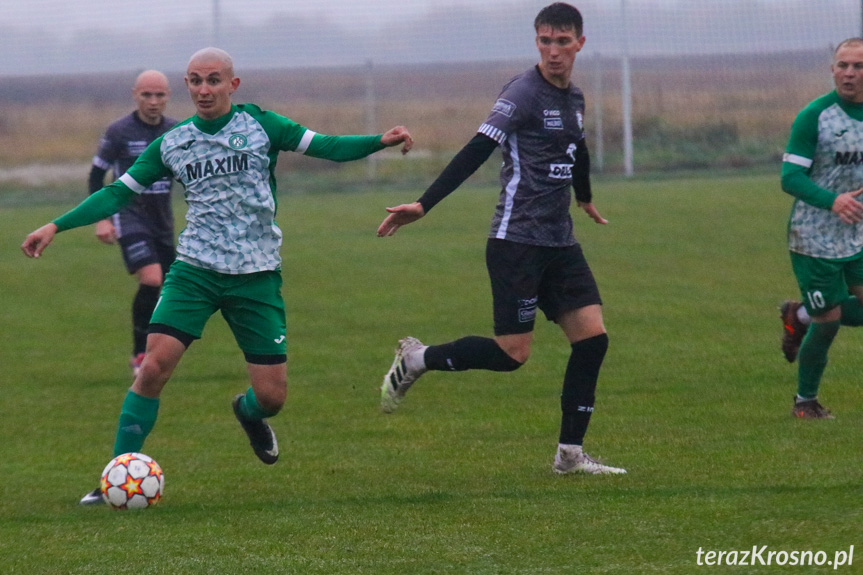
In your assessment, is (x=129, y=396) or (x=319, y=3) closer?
(x=129, y=396)

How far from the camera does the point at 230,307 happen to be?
6.24 meters

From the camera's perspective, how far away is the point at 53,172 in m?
29.3

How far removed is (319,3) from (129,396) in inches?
992

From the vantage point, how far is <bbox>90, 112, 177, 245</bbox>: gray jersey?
31.4 feet

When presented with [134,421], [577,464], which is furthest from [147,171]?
[577,464]

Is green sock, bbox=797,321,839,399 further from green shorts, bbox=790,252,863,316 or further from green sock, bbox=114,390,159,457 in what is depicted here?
green sock, bbox=114,390,159,457

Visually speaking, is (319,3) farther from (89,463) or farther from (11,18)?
(89,463)

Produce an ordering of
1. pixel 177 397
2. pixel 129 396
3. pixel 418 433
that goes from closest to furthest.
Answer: pixel 129 396, pixel 418 433, pixel 177 397

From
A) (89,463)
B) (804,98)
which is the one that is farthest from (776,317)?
(804,98)

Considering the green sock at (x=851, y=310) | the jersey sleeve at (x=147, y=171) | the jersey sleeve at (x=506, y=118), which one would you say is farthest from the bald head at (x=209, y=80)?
the green sock at (x=851, y=310)

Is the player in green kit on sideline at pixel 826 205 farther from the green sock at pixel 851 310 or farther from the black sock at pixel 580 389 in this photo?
the black sock at pixel 580 389

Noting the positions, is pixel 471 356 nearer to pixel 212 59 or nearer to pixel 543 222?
pixel 543 222

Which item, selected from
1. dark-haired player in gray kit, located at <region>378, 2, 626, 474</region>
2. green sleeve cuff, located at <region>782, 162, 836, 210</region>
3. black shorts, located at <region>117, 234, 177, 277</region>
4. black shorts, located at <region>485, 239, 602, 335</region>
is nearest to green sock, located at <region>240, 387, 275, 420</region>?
dark-haired player in gray kit, located at <region>378, 2, 626, 474</region>

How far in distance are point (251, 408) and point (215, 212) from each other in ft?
3.35
